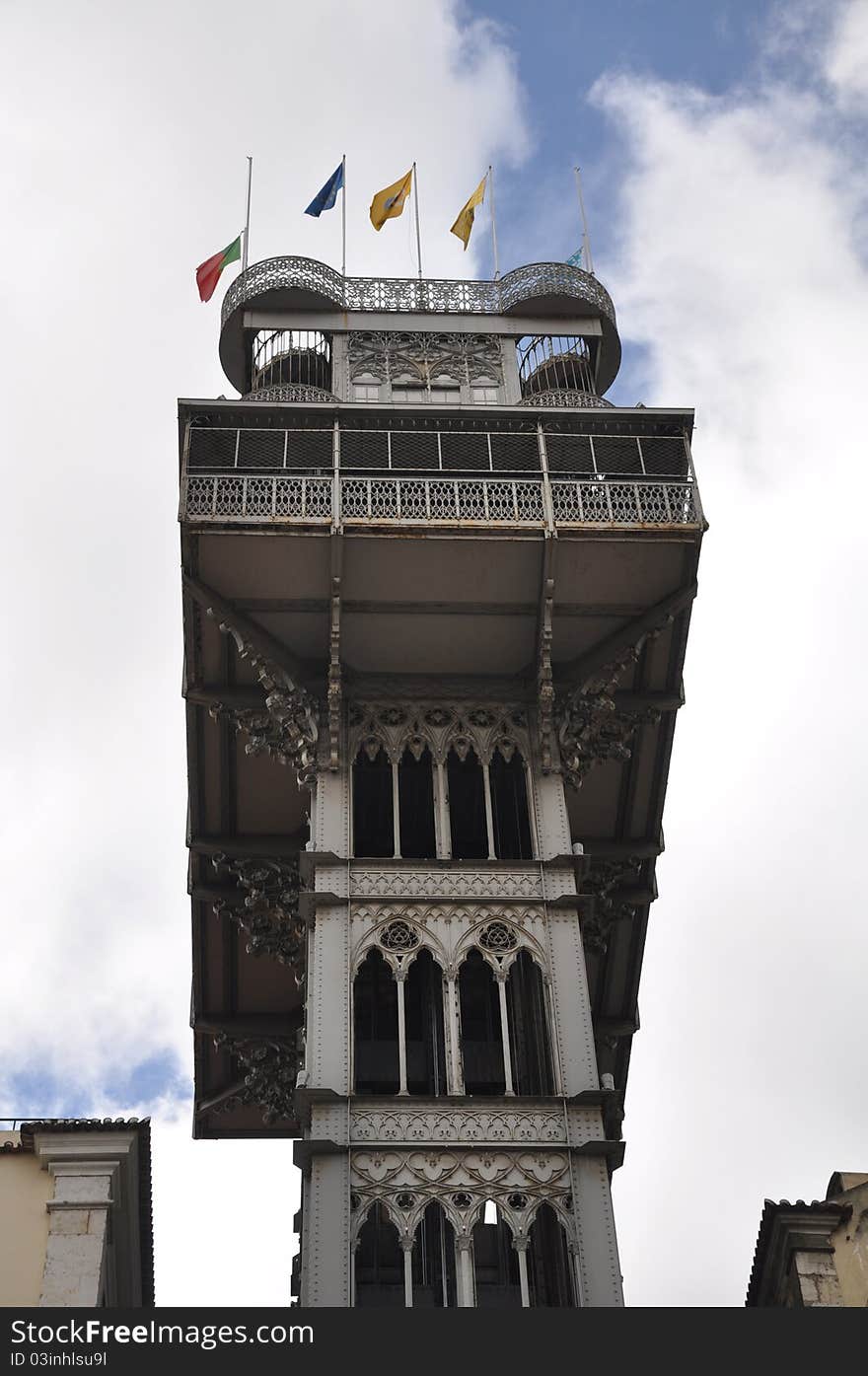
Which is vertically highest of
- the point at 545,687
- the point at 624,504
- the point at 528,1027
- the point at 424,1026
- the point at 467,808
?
the point at 624,504

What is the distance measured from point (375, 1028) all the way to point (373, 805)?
3.55 meters

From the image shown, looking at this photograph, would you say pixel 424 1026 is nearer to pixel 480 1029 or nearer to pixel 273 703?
pixel 480 1029

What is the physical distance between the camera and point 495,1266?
2427 centimetres

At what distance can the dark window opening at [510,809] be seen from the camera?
26094 millimetres

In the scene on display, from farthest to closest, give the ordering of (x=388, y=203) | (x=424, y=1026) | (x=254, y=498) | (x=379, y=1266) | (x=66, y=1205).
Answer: (x=388, y=203), (x=254, y=498), (x=424, y=1026), (x=379, y=1266), (x=66, y=1205)

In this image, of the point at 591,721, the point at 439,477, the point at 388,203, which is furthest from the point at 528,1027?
the point at 388,203

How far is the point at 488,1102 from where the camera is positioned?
22344 millimetres

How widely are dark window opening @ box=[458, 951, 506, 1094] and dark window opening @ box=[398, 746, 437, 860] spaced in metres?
2.05

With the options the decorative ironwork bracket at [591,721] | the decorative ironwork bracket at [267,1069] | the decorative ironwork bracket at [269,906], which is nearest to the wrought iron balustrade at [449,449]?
the decorative ironwork bracket at [591,721]

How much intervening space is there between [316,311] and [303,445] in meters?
5.15

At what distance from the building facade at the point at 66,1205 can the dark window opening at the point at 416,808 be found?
7.86 meters

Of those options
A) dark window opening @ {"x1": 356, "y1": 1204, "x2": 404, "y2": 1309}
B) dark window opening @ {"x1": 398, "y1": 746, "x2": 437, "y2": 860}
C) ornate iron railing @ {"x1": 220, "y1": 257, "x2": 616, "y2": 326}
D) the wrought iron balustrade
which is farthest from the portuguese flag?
dark window opening @ {"x1": 356, "y1": 1204, "x2": 404, "y2": 1309}

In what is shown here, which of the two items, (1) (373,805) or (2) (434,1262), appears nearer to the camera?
(2) (434,1262)

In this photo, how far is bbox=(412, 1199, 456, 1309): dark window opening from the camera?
22.0 m
